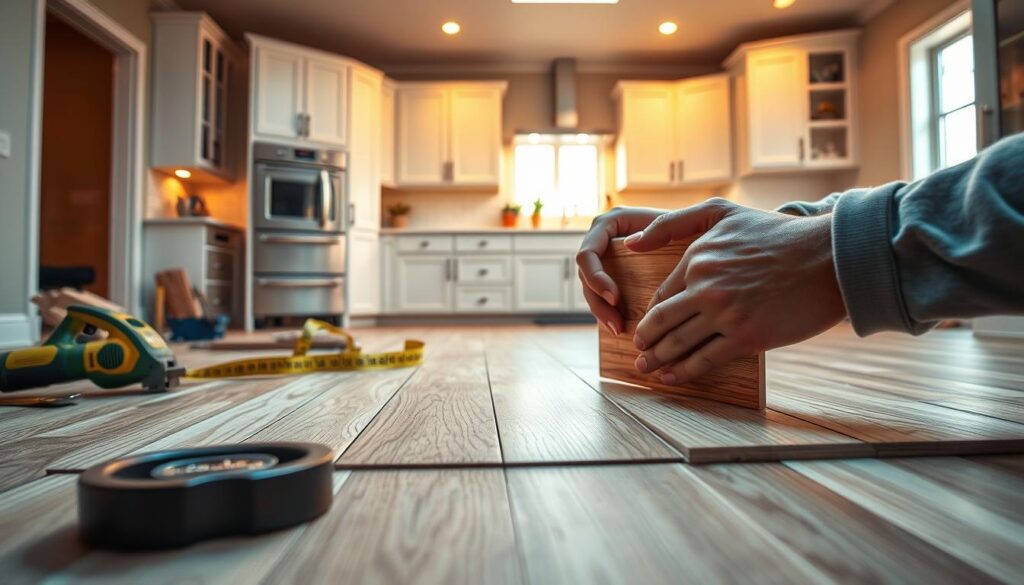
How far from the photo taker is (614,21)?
5.23 m

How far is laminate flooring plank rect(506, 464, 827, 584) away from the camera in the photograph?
0.38m

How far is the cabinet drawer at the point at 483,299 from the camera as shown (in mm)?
5742

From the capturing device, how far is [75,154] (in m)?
5.73

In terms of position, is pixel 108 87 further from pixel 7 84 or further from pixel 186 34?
pixel 7 84

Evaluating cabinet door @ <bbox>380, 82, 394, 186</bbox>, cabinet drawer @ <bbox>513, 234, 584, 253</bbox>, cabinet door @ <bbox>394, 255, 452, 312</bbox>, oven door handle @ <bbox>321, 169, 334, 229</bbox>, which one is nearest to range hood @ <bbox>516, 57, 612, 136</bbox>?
cabinet drawer @ <bbox>513, 234, 584, 253</bbox>

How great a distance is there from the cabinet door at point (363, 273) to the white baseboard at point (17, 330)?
2.37 m

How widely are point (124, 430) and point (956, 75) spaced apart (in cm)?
529

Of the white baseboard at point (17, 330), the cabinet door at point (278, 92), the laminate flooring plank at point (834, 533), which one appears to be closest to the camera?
the laminate flooring plank at point (834, 533)

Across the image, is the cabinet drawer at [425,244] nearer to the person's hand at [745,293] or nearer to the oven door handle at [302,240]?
the oven door handle at [302,240]

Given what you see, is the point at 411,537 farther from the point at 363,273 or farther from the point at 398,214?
the point at 398,214

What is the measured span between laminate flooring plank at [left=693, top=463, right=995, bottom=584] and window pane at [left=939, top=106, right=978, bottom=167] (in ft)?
15.3

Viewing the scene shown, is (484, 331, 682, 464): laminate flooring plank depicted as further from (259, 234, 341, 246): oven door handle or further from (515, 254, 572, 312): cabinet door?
(515, 254, 572, 312): cabinet door

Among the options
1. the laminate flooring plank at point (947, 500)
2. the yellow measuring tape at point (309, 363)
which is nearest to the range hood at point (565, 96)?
the yellow measuring tape at point (309, 363)

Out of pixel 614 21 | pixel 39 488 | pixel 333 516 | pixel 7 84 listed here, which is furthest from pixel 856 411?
pixel 614 21
